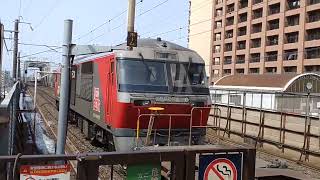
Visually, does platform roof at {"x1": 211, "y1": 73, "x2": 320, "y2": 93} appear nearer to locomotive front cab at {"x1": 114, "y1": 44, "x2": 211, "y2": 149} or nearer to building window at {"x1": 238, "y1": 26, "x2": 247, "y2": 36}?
locomotive front cab at {"x1": 114, "y1": 44, "x2": 211, "y2": 149}

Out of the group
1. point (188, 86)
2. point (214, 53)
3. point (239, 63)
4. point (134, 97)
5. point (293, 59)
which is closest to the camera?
point (134, 97)

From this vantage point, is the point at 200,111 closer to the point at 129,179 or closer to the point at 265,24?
the point at 129,179

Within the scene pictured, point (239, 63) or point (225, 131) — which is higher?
point (239, 63)

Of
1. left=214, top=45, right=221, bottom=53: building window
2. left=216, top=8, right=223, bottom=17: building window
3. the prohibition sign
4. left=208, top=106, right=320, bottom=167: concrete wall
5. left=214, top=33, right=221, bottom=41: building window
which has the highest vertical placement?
left=216, top=8, right=223, bottom=17: building window

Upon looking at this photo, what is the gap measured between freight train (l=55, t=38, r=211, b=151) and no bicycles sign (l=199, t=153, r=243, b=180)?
18.7 ft

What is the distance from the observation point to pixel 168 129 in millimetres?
11523

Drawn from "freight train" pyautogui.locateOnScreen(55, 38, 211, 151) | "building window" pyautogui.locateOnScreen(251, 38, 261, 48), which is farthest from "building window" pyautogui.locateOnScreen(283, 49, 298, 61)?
"freight train" pyautogui.locateOnScreen(55, 38, 211, 151)

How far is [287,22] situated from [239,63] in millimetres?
14650

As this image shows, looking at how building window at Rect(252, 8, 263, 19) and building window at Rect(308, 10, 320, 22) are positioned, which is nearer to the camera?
building window at Rect(308, 10, 320, 22)

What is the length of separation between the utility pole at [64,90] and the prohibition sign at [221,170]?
1.93m

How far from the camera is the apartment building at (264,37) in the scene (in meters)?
64.5

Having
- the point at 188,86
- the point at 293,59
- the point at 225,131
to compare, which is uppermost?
the point at 293,59

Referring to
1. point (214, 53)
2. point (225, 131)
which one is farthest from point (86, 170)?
point (214, 53)

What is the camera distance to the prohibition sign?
16.9 feet
